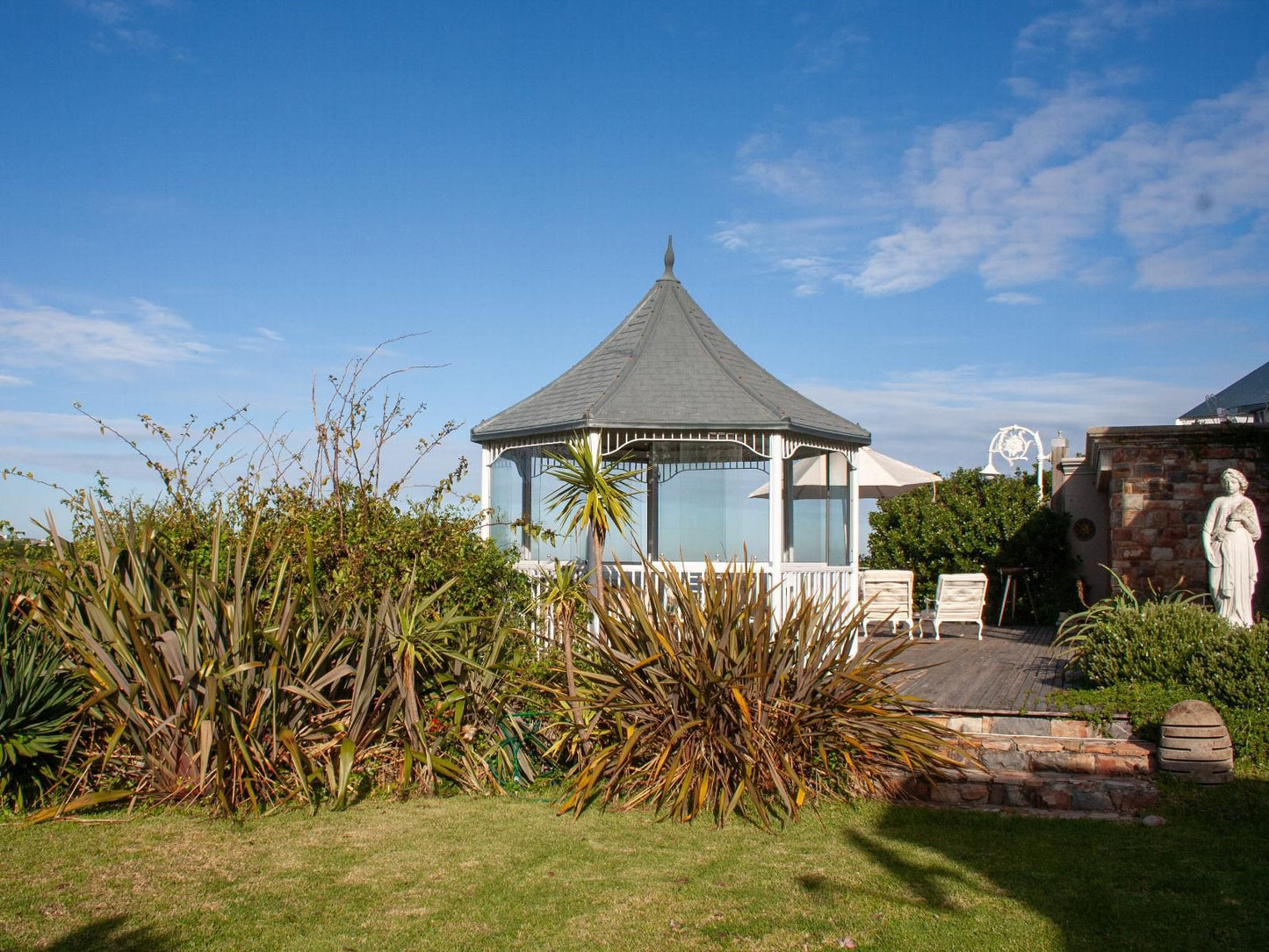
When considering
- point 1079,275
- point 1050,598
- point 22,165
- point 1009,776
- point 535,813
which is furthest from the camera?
point 1050,598

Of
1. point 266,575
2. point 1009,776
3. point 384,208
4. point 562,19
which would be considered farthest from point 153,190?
point 1009,776

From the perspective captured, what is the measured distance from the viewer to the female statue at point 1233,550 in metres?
8.55

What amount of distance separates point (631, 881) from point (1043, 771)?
3.50 metres

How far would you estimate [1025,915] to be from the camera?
462cm

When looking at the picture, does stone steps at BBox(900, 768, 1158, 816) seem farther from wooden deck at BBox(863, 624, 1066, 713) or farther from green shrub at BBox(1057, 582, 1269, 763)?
green shrub at BBox(1057, 582, 1269, 763)

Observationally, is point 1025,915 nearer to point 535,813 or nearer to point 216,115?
point 535,813

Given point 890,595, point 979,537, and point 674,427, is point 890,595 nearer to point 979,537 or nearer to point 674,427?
point 979,537

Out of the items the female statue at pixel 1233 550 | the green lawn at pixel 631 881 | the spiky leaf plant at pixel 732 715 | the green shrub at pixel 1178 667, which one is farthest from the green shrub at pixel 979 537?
the spiky leaf plant at pixel 732 715

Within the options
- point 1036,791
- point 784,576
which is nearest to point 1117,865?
point 1036,791

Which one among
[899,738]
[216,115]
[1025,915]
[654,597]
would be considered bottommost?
[1025,915]

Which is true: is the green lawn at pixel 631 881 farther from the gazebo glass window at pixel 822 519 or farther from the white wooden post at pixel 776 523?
the gazebo glass window at pixel 822 519

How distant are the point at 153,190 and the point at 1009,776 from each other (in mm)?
10106

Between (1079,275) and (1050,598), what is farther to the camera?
(1050,598)

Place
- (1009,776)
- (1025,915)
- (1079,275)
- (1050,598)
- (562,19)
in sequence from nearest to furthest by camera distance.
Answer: (1025,915)
(1009,776)
(562,19)
(1079,275)
(1050,598)
